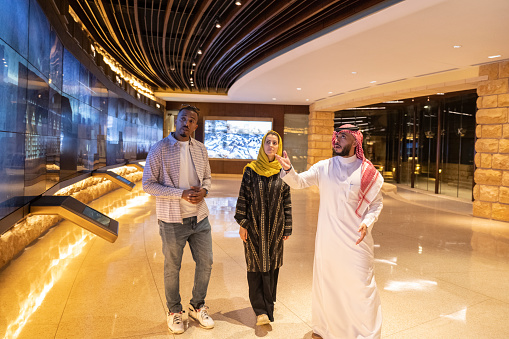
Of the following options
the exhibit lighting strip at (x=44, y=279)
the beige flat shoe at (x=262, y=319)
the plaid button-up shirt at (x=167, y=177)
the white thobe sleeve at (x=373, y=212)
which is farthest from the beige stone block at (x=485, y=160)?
the exhibit lighting strip at (x=44, y=279)

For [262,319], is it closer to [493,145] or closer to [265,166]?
[265,166]

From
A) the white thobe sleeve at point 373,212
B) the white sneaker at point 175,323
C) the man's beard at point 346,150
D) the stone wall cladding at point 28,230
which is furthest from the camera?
the stone wall cladding at point 28,230

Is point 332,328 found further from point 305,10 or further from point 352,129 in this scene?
point 305,10

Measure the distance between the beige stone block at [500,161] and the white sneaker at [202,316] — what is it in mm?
7613

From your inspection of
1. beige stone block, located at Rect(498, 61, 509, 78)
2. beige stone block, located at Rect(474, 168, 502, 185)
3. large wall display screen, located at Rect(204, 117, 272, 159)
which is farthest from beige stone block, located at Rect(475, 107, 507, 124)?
large wall display screen, located at Rect(204, 117, 272, 159)

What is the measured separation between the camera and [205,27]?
8.66 m

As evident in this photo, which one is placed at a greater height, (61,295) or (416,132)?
(416,132)

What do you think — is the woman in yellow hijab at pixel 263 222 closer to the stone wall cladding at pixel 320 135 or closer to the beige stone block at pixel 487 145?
the beige stone block at pixel 487 145

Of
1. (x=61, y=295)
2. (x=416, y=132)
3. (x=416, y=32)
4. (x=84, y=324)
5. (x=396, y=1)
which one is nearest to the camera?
(x=84, y=324)

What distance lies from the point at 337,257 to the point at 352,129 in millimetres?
895

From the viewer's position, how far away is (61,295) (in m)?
3.66

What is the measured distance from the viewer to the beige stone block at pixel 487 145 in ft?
27.8

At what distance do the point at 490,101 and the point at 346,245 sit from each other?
24.7 ft

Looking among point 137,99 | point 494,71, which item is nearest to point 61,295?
point 494,71
